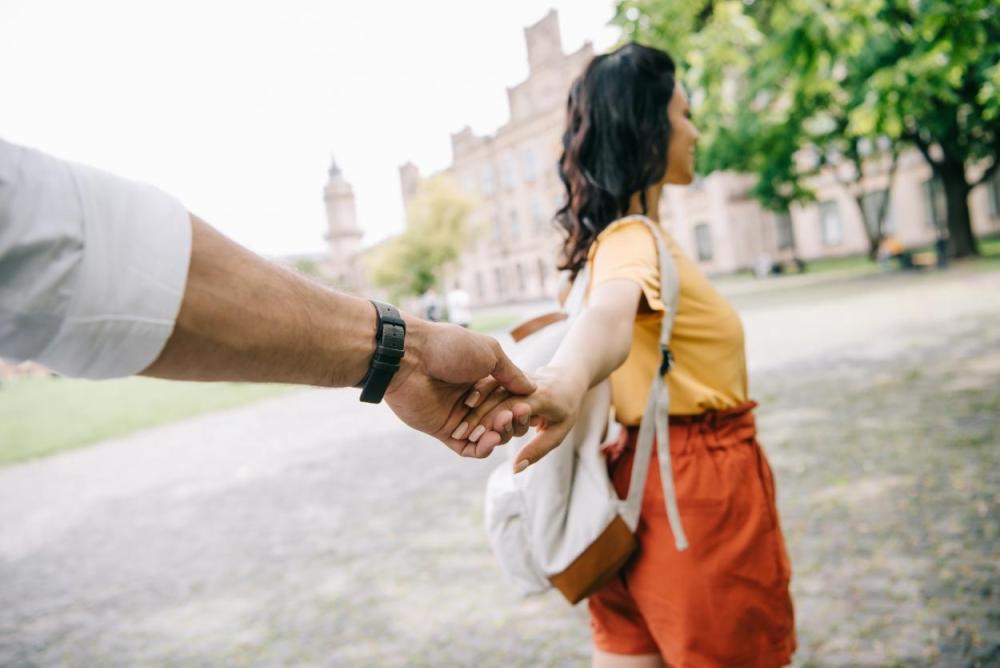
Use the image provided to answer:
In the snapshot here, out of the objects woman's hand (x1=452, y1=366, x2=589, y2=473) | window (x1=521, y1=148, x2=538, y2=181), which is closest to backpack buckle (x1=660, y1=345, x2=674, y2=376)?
woman's hand (x1=452, y1=366, x2=589, y2=473)

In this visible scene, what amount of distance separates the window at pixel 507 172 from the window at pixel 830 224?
896 inches

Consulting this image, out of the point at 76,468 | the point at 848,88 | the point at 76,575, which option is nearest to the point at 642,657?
the point at 76,575

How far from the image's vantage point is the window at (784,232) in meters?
39.2

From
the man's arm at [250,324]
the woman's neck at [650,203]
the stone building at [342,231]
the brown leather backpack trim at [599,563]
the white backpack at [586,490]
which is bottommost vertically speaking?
the brown leather backpack trim at [599,563]

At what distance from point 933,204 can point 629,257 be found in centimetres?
4001

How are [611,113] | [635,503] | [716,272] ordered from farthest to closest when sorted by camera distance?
[716,272]
[611,113]
[635,503]

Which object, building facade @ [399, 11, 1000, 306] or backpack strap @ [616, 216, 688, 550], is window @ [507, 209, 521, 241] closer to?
building facade @ [399, 11, 1000, 306]

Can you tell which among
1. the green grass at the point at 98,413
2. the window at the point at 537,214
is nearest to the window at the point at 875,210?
the window at the point at 537,214

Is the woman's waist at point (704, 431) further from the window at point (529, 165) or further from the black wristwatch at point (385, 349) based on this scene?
the window at point (529, 165)

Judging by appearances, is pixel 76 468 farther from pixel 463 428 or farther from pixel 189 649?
pixel 463 428

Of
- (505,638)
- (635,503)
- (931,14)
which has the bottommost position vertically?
(505,638)

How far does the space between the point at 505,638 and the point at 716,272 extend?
128 ft

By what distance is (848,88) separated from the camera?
18.8 metres

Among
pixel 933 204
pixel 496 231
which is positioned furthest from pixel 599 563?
pixel 496 231
